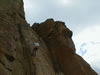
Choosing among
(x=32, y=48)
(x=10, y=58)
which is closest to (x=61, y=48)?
(x=32, y=48)

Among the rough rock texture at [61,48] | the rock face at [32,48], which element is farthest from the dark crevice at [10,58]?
the rough rock texture at [61,48]

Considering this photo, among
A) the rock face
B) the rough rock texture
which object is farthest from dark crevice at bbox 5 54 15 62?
the rough rock texture

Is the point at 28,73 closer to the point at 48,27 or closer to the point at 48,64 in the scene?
the point at 48,64

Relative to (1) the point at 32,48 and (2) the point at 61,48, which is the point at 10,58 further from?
(2) the point at 61,48

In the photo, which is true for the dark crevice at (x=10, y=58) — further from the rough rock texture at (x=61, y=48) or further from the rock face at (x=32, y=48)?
the rough rock texture at (x=61, y=48)

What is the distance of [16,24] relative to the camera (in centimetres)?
3688

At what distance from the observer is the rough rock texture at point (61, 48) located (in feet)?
132

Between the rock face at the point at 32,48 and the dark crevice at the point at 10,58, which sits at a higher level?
the rock face at the point at 32,48

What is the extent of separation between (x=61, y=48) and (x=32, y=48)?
810cm

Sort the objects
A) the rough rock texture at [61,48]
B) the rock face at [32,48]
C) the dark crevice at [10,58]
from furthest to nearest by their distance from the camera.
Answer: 1. the rough rock texture at [61,48]
2. the rock face at [32,48]
3. the dark crevice at [10,58]

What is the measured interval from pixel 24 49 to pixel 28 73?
3.21m

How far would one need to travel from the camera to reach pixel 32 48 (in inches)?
1356

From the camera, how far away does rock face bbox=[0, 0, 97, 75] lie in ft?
99.8

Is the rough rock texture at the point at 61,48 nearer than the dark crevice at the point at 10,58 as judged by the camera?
No
